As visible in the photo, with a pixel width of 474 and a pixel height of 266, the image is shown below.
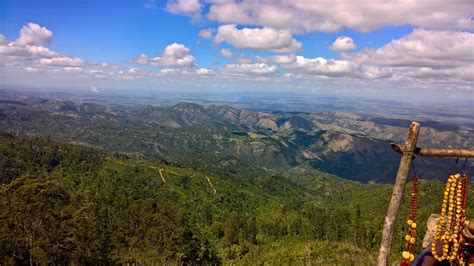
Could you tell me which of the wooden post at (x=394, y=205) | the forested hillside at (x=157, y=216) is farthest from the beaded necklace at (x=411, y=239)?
the forested hillside at (x=157, y=216)

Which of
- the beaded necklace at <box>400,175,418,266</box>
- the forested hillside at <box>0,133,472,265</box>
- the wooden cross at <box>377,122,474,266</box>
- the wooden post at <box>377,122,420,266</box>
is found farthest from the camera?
the forested hillside at <box>0,133,472,265</box>

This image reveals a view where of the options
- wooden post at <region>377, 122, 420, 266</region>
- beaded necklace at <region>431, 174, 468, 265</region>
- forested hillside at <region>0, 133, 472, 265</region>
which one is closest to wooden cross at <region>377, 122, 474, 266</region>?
wooden post at <region>377, 122, 420, 266</region>

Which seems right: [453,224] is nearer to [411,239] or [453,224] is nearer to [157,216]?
[411,239]

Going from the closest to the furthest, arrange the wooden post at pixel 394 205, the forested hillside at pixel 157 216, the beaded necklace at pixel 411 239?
the beaded necklace at pixel 411 239 → the wooden post at pixel 394 205 → the forested hillside at pixel 157 216

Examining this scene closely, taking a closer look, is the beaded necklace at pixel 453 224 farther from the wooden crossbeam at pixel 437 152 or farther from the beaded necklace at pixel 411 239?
the wooden crossbeam at pixel 437 152

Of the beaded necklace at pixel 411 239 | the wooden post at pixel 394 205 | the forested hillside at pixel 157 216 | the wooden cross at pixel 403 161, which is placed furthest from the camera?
the forested hillside at pixel 157 216

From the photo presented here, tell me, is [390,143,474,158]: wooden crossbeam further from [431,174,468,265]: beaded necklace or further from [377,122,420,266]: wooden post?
[431,174,468,265]: beaded necklace

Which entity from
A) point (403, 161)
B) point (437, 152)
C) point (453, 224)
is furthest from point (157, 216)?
point (453, 224)
